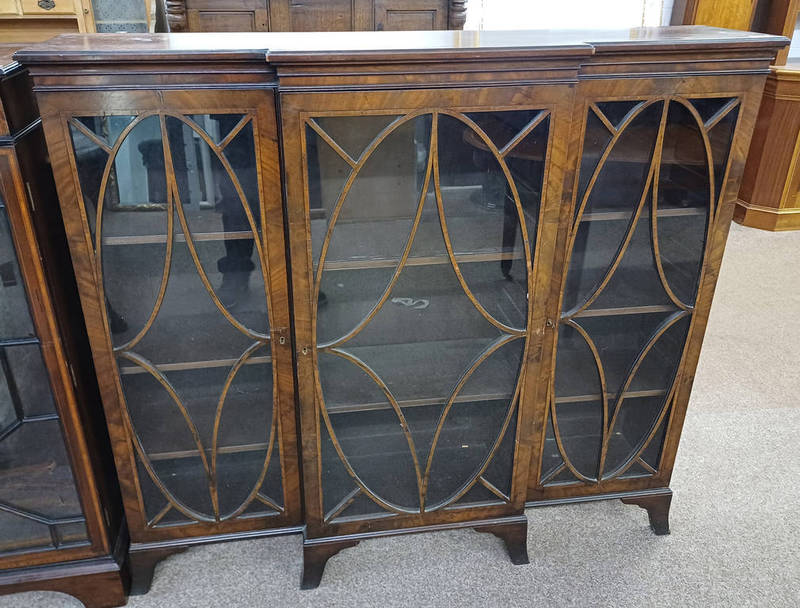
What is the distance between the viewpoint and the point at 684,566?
159cm

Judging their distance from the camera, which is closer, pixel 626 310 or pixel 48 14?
pixel 626 310

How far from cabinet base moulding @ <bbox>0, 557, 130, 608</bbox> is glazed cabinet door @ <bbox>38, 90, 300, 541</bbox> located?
4.0 inches

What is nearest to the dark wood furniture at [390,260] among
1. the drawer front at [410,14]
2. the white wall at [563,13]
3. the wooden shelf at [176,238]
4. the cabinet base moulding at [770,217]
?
the wooden shelf at [176,238]

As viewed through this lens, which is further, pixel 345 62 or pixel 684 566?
pixel 684 566

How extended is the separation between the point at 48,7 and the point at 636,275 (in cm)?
304

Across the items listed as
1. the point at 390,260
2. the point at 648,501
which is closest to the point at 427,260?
the point at 390,260

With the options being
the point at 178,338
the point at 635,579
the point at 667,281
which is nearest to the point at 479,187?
the point at 667,281

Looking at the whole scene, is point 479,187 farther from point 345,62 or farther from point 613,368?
point 613,368

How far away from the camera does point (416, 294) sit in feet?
4.43

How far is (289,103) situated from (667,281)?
896mm

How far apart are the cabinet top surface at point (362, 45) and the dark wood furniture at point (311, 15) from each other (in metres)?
1.65

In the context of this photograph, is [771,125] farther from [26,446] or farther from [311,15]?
[26,446]

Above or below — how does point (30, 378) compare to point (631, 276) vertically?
below

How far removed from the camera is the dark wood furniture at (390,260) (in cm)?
114
